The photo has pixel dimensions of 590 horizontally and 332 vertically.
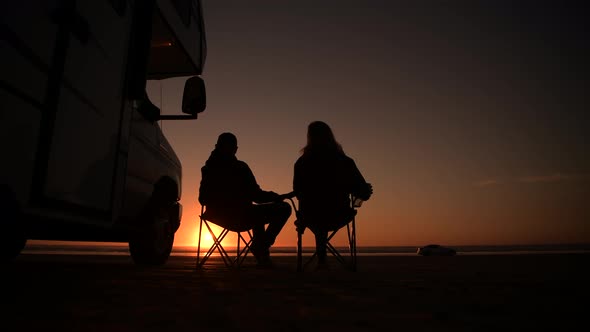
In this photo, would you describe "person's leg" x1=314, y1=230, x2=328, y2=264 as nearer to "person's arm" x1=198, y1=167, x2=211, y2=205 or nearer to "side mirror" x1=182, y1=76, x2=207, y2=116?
"person's arm" x1=198, y1=167, x2=211, y2=205

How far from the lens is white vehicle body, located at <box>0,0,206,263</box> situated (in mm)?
1698

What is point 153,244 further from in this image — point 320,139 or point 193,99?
point 320,139

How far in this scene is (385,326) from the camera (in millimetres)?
1354

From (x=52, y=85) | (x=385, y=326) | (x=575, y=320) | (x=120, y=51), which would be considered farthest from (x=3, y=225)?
(x=575, y=320)

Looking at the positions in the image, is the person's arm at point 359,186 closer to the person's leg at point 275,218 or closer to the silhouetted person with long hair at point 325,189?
the silhouetted person with long hair at point 325,189

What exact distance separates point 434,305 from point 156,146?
304 cm

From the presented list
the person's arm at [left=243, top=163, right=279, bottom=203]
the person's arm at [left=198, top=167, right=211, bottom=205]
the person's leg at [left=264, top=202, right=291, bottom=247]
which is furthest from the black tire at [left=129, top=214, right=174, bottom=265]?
the person's leg at [left=264, top=202, right=291, bottom=247]

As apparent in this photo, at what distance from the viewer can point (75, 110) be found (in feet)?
7.10

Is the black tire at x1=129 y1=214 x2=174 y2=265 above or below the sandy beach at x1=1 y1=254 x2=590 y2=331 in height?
above

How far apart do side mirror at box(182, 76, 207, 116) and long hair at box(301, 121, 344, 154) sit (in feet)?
4.60

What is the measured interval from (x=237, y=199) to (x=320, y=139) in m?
1.16

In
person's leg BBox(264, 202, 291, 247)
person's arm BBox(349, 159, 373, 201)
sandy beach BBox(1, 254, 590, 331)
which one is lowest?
sandy beach BBox(1, 254, 590, 331)

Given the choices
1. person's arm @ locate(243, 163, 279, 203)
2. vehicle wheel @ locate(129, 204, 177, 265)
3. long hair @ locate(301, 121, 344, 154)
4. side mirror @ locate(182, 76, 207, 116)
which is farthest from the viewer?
person's arm @ locate(243, 163, 279, 203)

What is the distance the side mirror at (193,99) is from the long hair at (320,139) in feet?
4.60
